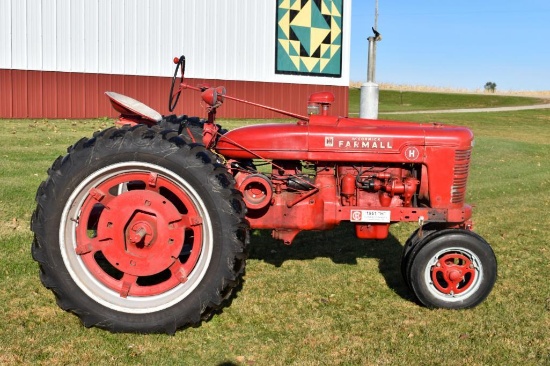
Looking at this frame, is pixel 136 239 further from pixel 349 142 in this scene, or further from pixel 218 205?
pixel 349 142

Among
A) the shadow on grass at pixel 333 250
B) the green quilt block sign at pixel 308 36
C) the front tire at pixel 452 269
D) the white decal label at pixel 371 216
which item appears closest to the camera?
the front tire at pixel 452 269

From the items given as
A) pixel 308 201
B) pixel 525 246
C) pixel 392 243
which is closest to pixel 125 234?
pixel 308 201

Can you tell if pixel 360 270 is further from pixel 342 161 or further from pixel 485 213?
pixel 485 213

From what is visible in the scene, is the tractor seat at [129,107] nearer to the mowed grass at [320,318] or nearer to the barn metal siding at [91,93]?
the mowed grass at [320,318]

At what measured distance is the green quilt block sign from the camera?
20891mm

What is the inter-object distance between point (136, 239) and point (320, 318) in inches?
52.5

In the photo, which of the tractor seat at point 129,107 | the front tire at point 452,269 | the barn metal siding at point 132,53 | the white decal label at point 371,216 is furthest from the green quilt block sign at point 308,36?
the front tire at point 452,269

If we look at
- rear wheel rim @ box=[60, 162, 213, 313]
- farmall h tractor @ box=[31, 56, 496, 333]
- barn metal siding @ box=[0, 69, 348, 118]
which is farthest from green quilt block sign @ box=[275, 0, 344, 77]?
rear wheel rim @ box=[60, 162, 213, 313]

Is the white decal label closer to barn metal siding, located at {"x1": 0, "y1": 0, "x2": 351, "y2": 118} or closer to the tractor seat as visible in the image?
the tractor seat

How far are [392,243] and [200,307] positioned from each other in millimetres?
2873

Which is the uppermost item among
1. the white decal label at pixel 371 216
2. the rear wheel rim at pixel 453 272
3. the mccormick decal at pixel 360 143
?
the mccormick decal at pixel 360 143

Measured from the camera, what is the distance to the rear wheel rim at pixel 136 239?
3.53 metres

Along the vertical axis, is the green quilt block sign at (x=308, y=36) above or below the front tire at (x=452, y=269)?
above

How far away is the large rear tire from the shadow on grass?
1.54 meters
